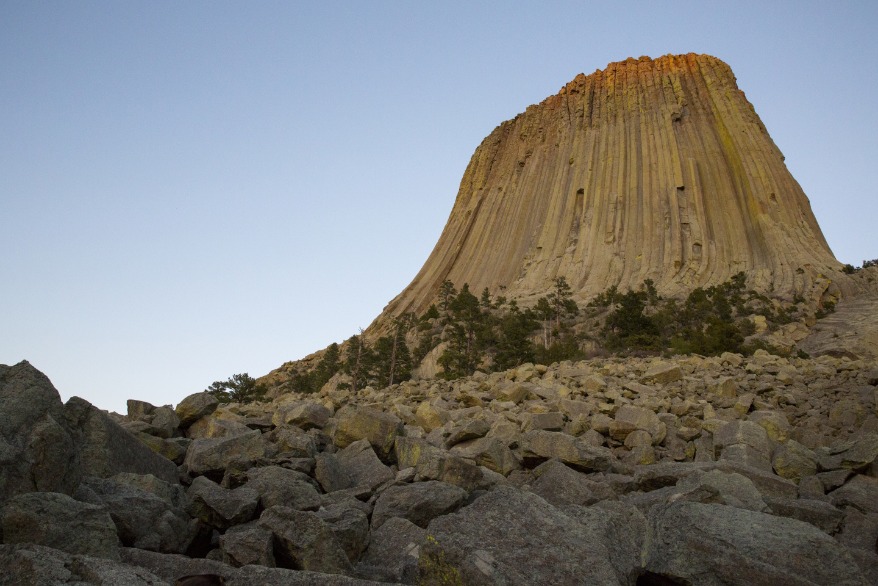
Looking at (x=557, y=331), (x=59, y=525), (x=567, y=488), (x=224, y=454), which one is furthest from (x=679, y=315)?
(x=59, y=525)

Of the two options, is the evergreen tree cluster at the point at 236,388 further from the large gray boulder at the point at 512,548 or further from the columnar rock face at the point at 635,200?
the columnar rock face at the point at 635,200

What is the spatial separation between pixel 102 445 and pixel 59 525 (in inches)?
60.8

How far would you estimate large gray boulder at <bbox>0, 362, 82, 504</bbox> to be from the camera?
344 centimetres

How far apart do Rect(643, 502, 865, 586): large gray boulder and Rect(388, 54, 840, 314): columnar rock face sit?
4400 cm

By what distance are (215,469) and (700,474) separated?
386cm

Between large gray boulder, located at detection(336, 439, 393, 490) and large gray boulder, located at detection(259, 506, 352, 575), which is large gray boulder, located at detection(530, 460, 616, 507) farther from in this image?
large gray boulder, located at detection(259, 506, 352, 575)

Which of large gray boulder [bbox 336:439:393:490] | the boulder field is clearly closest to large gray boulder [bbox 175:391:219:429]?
the boulder field

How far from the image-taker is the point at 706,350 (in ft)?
77.3

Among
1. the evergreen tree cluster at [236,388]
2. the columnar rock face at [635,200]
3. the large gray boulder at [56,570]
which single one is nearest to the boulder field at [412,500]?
the large gray boulder at [56,570]

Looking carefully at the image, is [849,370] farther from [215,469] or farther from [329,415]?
[215,469]

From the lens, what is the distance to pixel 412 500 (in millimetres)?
4434

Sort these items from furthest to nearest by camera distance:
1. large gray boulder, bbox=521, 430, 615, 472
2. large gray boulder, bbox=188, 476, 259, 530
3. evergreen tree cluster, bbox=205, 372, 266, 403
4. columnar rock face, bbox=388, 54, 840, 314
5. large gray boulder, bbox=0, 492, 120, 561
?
columnar rock face, bbox=388, 54, 840, 314 → evergreen tree cluster, bbox=205, 372, 266, 403 → large gray boulder, bbox=521, 430, 615, 472 → large gray boulder, bbox=188, 476, 259, 530 → large gray boulder, bbox=0, 492, 120, 561

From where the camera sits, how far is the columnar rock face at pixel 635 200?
50688mm

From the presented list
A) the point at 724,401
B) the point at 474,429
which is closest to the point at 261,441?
the point at 474,429
